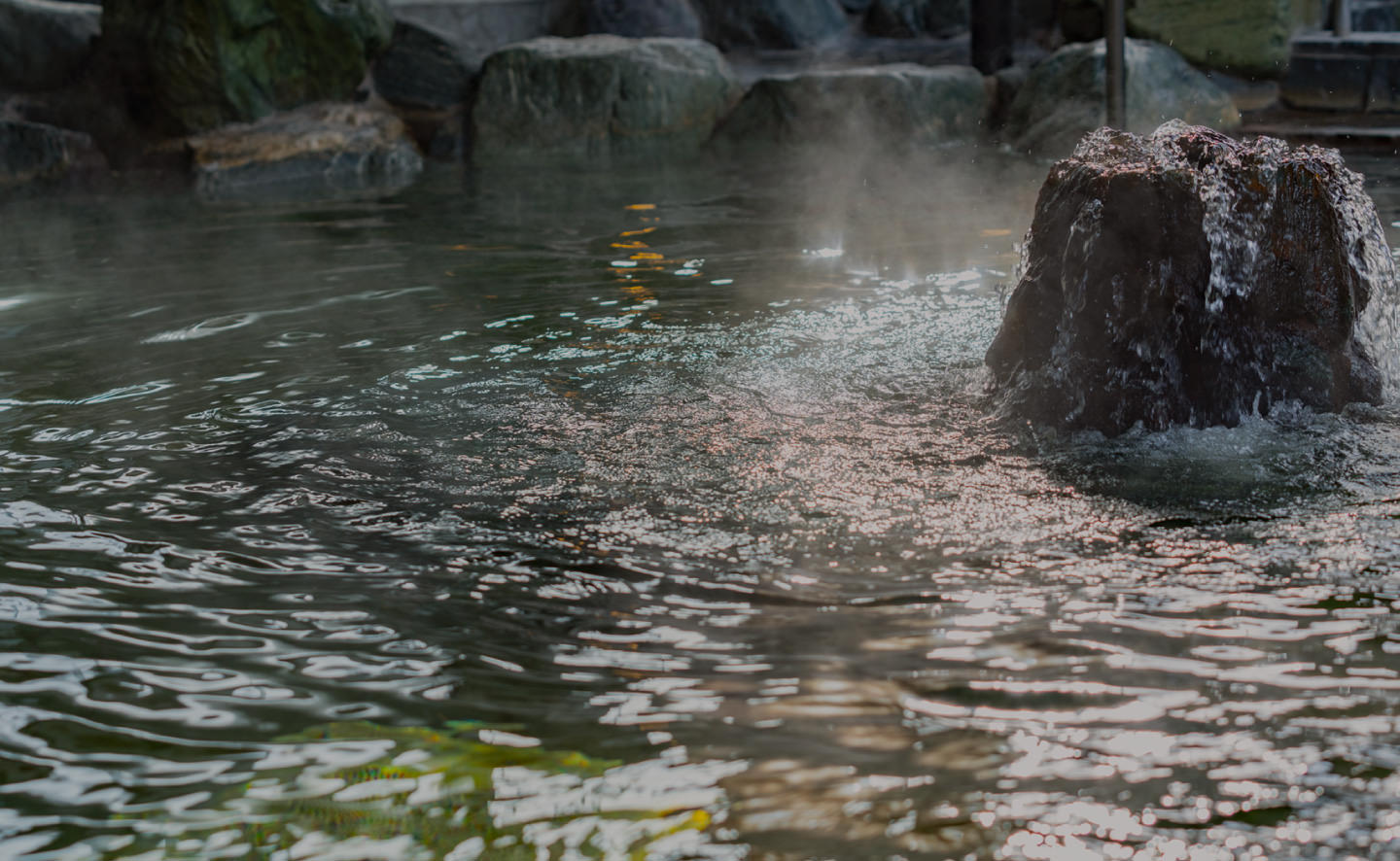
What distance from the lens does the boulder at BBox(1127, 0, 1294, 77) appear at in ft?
34.2

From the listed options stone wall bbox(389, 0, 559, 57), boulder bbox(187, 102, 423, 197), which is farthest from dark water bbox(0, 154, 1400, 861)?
stone wall bbox(389, 0, 559, 57)

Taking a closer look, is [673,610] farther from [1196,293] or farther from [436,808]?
[1196,293]

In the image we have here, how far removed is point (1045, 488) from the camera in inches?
108

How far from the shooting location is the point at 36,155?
10.1 m

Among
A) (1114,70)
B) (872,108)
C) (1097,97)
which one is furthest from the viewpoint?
(872,108)

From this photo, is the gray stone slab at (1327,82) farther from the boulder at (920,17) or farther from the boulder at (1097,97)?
the boulder at (920,17)

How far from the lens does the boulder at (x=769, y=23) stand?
13680mm

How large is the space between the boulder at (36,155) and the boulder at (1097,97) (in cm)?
775

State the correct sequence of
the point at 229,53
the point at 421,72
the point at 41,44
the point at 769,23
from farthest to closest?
the point at 769,23 < the point at 421,72 < the point at 41,44 < the point at 229,53

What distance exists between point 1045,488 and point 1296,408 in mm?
921

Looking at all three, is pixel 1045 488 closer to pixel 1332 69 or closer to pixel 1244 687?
pixel 1244 687

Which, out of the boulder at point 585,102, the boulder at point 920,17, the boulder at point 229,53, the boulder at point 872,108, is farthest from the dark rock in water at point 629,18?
the boulder at point 229,53

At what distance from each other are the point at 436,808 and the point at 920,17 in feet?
44.0

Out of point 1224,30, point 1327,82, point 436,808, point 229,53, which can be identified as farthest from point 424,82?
point 436,808
